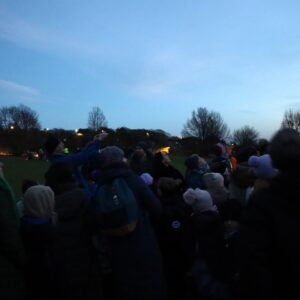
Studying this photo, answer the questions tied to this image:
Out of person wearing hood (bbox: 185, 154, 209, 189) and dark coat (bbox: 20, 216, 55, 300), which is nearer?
dark coat (bbox: 20, 216, 55, 300)

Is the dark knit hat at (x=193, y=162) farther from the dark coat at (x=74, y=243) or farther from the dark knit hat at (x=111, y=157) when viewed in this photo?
the dark coat at (x=74, y=243)

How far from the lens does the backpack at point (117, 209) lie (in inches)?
157

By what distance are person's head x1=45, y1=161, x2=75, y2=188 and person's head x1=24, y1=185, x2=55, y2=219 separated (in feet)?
1.63

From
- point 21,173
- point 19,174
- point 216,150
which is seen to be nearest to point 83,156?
point 216,150

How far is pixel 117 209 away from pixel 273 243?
76.3 inches

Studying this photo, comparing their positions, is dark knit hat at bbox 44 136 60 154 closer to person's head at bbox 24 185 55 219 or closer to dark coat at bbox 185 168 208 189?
person's head at bbox 24 185 55 219

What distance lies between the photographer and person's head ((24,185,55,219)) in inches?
161

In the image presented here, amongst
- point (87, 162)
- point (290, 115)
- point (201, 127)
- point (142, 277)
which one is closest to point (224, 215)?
point (142, 277)

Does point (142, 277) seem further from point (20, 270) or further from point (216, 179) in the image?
point (216, 179)

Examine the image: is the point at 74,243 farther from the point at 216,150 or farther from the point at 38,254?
the point at 216,150

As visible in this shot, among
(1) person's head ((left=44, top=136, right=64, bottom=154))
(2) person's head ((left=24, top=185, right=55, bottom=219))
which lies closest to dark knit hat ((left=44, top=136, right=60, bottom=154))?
(1) person's head ((left=44, top=136, right=64, bottom=154))

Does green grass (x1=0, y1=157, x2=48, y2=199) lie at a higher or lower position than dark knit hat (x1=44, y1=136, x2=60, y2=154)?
lower

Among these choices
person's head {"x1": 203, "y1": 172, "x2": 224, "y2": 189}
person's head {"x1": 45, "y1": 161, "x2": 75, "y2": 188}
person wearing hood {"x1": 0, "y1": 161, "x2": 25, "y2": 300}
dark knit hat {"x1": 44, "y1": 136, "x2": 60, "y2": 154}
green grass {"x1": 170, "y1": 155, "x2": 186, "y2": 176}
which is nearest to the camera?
person wearing hood {"x1": 0, "y1": 161, "x2": 25, "y2": 300}

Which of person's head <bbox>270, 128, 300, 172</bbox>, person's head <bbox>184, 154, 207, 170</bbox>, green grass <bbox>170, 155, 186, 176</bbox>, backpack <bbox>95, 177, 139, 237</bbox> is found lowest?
green grass <bbox>170, 155, 186, 176</bbox>
